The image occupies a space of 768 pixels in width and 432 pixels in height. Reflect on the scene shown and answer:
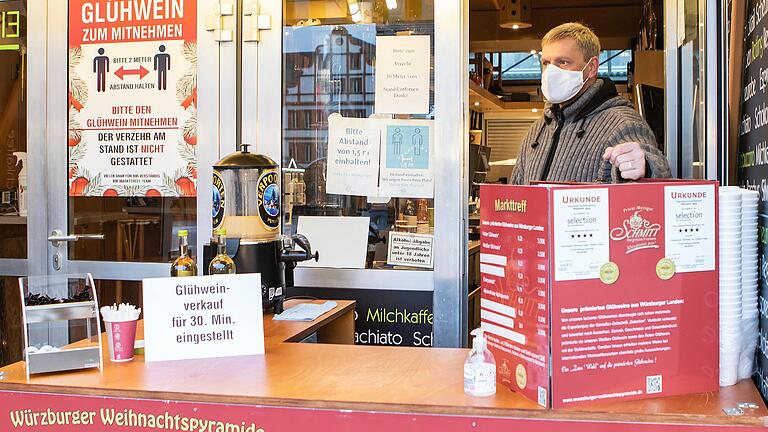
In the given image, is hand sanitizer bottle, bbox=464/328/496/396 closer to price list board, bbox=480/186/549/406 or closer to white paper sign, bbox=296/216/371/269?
price list board, bbox=480/186/549/406

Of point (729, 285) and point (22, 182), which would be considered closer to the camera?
point (729, 285)

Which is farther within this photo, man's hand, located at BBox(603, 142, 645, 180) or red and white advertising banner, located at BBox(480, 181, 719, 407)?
man's hand, located at BBox(603, 142, 645, 180)

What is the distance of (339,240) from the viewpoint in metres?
3.81

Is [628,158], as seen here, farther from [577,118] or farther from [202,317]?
[202,317]

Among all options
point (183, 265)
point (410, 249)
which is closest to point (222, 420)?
point (183, 265)

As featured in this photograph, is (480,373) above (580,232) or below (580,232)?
below

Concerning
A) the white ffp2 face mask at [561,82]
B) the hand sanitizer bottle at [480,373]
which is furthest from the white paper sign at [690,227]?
the white ffp2 face mask at [561,82]

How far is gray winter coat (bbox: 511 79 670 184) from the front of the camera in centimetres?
307

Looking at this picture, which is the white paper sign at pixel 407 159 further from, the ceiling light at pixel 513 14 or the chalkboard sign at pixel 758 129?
the ceiling light at pixel 513 14

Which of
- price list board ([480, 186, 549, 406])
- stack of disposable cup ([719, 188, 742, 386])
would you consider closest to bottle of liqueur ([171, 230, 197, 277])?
price list board ([480, 186, 549, 406])

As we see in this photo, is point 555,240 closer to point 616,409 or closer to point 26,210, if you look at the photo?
point 616,409

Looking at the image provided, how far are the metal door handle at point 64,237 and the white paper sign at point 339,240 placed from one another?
39.5 inches

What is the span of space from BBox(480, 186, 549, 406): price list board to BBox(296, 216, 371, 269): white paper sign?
1.87 meters

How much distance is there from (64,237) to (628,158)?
270 cm
